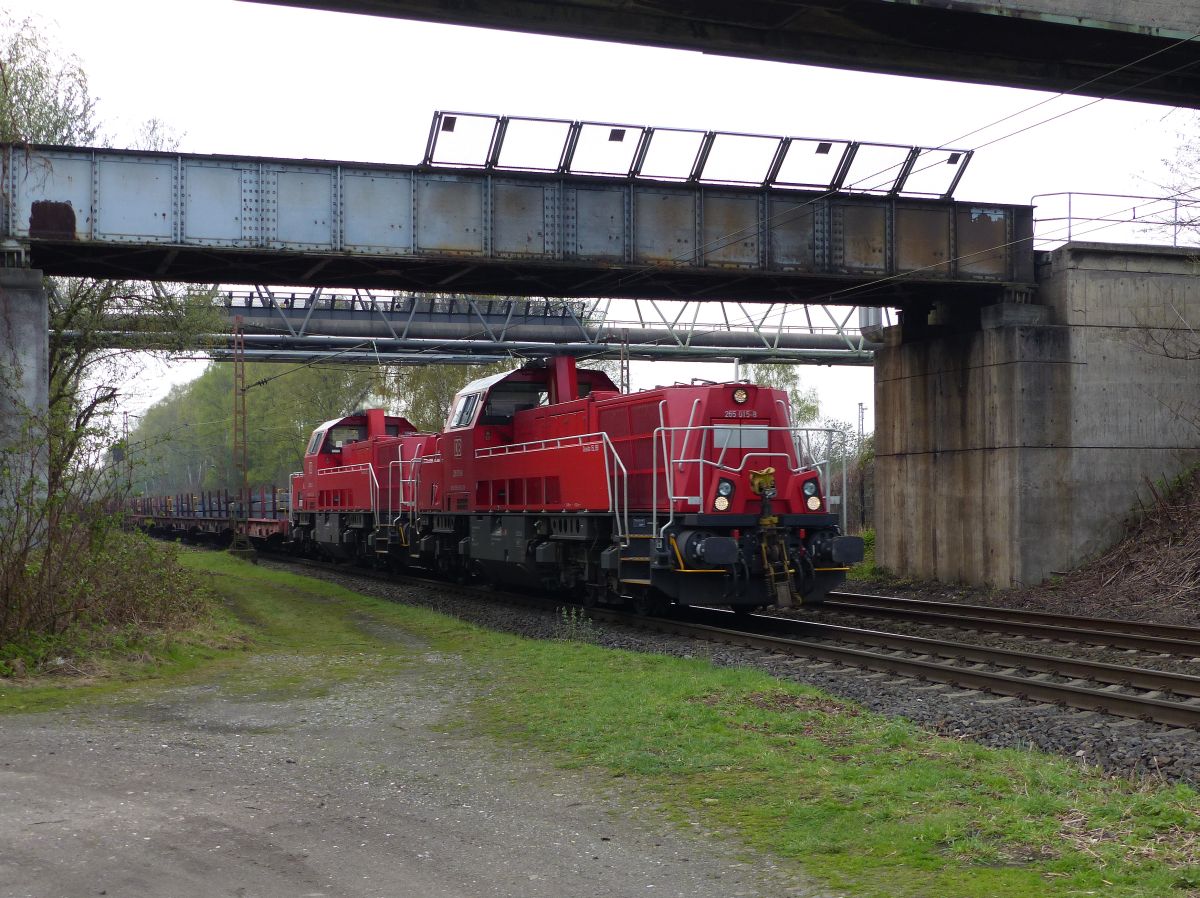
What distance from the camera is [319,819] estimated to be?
21.7ft

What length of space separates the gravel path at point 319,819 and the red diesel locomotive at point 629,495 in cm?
595

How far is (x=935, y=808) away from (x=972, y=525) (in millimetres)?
16023

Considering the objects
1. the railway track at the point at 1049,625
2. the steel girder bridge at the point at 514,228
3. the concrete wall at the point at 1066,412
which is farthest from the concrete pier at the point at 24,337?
the concrete wall at the point at 1066,412

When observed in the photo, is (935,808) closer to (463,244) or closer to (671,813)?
(671,813)

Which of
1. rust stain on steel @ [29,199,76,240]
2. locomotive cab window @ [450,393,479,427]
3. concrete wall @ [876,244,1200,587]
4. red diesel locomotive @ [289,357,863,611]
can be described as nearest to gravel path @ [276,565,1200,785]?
red diesel locomotive @ [289,357,863,611]

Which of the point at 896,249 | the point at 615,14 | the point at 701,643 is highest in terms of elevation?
the point at 615,14

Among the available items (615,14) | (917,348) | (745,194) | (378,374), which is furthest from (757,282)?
(378,374)

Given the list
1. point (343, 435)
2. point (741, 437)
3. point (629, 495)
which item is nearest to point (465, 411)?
point (629, 495)

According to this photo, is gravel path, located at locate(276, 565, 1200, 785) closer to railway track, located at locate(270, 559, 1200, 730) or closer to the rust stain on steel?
railway track, located at locate(270, 559, 1200, 730)

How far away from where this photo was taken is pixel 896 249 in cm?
2077

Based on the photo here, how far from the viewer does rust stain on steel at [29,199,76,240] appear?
17.0 m

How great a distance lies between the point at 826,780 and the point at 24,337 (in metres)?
14.0

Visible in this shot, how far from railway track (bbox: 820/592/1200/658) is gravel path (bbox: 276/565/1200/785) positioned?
78 cm

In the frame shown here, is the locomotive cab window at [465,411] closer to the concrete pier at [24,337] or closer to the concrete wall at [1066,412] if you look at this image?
the concrete pier at [24,337]
